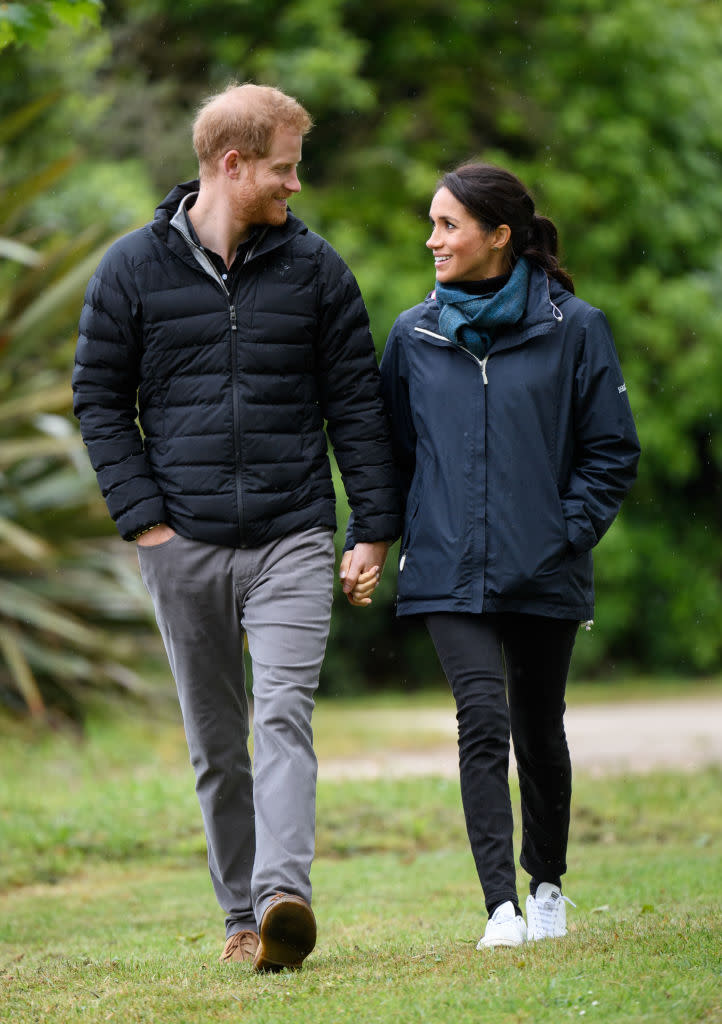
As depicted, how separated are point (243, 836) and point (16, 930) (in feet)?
5.37

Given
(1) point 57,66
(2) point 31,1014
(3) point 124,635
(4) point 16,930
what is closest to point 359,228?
(1) point 57,66

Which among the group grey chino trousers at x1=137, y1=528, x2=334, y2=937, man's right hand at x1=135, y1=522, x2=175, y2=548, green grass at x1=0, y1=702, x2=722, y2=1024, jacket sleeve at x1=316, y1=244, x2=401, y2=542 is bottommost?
green grass at x1=0, y1=702, x2=722, y2=1024

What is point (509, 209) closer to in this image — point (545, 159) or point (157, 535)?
point (157, 535)

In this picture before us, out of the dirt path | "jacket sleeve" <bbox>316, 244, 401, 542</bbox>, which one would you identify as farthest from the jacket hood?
the dirt path

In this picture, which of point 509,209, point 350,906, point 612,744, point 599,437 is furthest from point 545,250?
point 612,744

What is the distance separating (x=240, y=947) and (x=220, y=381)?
148 centimetres

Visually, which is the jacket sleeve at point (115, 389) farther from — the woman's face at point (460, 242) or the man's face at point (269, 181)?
the woman's face at point (460, 242)

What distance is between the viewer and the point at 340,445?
4418mm

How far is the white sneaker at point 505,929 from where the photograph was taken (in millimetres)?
4102

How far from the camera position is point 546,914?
4527 mm

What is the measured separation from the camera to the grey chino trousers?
409 cm

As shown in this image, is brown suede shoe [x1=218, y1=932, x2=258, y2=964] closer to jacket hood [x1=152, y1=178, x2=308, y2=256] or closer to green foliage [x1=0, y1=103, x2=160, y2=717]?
jacket hood [x1=152, y1=178, x2=308, y2=256]

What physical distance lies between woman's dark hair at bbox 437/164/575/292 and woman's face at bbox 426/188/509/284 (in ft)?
0.06

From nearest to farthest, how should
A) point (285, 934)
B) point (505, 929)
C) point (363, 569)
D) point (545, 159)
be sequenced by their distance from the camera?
point (285, 934)
point (505, 929)
point (363, 569)
point (545, 159)
